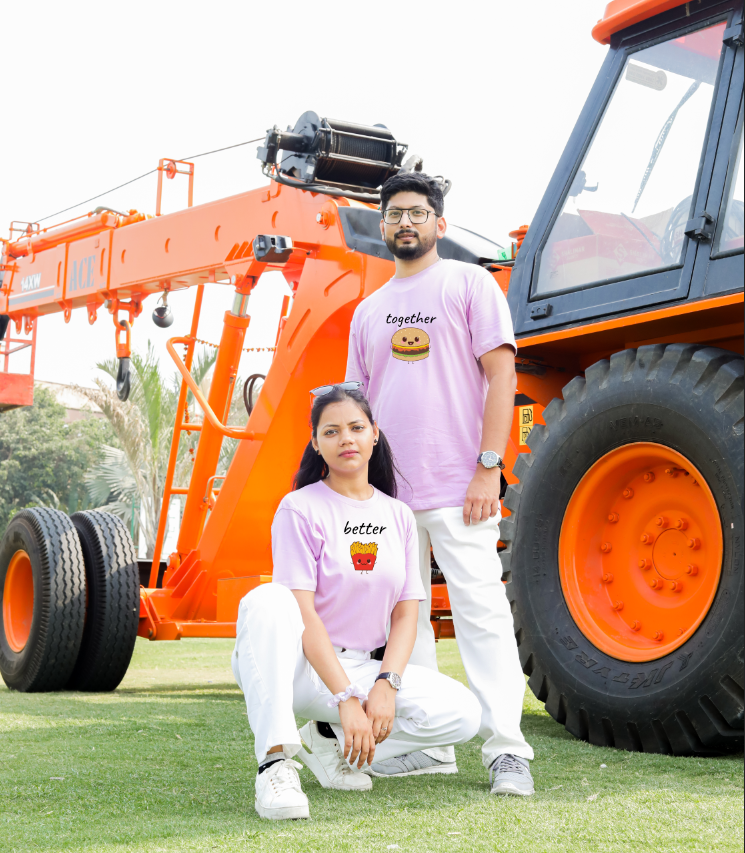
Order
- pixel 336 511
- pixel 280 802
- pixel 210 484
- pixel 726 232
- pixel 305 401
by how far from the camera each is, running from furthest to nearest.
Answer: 1. pixel 210 484
2. pixel 305 401
3. pixel 726 232
4. pixel 336 511
5. pixel 280 802

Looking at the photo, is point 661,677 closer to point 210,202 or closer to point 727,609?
point 727,609

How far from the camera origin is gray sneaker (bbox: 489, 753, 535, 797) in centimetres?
279

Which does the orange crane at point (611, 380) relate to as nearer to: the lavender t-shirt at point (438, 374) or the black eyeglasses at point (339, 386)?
the lavender t-shirt at point (438, 374)

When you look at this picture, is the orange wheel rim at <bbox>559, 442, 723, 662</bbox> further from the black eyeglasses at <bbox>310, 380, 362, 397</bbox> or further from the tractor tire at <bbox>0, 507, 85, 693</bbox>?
the tractor tire at <bbox>0, 507, 85, 693</bbox>

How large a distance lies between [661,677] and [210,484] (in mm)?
3533

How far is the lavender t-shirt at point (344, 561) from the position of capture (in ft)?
9.37

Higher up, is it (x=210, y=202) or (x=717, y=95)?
(x=210, y=202)

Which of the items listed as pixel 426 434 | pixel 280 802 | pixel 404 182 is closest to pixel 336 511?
pixel 426 434

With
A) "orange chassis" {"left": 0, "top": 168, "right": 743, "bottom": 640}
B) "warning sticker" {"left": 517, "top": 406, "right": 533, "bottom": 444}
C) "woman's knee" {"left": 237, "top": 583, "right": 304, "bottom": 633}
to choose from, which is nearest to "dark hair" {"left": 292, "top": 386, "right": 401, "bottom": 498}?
"woman's knee" {"left": 237, "top": 583, "right": 304, "bottom": 633}

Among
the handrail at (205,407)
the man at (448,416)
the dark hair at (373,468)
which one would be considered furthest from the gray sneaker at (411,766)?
the handrail at (205,407)

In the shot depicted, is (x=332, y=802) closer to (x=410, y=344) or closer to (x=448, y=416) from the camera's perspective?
(x=448, y=416)

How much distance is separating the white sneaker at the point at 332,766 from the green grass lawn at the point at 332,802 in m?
0.05

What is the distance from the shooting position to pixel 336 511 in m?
2.92

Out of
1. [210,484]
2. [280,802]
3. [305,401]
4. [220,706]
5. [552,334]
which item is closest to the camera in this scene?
[280,802]
